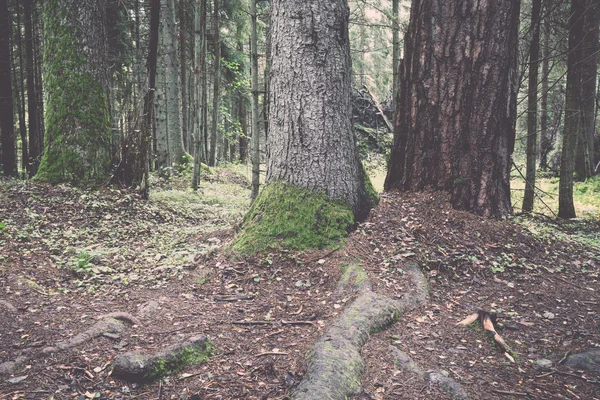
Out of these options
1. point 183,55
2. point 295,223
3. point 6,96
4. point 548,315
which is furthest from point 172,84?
point 548,315

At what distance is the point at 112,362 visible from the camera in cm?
243

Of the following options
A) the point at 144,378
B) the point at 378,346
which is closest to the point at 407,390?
the point at 378,346

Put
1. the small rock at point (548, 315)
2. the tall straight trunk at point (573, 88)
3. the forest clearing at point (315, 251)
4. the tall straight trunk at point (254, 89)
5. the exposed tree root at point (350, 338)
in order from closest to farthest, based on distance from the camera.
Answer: the exposed tree root at point (350, 338) → the forest clearing at point (315, 251) → the small rock at point (548, 315) → the tall straight trunk at point (254, 89) → the tall straight trunk at point (573, 88)

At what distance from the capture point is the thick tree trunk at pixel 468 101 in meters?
4.72

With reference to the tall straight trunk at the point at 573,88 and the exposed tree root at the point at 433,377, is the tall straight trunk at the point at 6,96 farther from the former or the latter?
the tall straight trunk at the point at 573,88

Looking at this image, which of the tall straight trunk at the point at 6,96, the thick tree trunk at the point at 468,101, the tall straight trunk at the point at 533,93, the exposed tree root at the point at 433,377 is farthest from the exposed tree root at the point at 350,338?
the tall straight trunk at the point at 6,96

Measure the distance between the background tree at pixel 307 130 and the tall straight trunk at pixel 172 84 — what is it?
8.79 m

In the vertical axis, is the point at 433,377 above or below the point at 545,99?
below

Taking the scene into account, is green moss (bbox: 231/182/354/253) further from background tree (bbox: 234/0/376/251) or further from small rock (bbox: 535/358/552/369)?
small rock (bbox: 535/358/552/369)

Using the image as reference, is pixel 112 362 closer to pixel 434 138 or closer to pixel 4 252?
pixel 4 252

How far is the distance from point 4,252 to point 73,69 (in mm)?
4060

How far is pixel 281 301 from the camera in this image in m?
3.44

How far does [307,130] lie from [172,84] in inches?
389

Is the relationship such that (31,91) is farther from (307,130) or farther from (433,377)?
(433,377)
